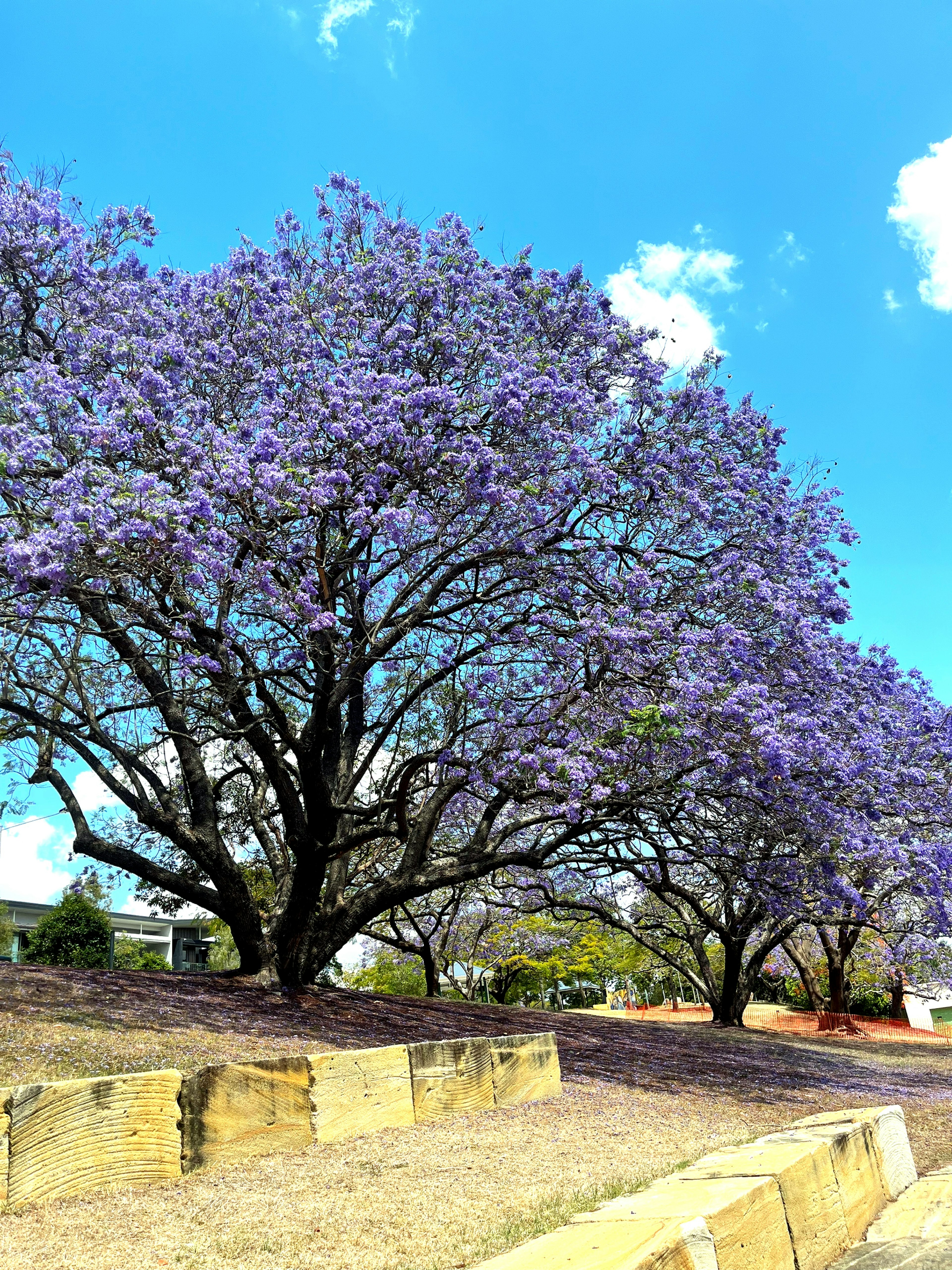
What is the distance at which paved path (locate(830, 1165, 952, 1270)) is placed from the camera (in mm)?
4047

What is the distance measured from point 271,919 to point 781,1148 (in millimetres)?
10308

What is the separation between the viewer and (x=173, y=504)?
29.3 feet

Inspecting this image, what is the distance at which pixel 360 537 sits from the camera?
38.5 ft

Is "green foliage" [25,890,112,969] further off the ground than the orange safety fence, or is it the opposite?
"green foliage" [25,890,112,969]

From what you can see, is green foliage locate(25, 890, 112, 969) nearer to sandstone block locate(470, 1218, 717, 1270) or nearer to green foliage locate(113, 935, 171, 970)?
green foliage locate(113, 935, 171, 970)

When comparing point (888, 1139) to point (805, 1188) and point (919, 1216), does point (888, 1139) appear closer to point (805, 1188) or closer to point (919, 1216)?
point (919, 1216)

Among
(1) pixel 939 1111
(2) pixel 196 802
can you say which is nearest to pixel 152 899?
(2) pixel 196 802

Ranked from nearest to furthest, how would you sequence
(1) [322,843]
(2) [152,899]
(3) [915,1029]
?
(1) [322,843] < (2) [152,899] < (3) [915,1029]

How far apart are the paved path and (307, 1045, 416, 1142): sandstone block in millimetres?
2915

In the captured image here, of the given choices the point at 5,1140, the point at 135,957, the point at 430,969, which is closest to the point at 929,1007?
the point at 430,969

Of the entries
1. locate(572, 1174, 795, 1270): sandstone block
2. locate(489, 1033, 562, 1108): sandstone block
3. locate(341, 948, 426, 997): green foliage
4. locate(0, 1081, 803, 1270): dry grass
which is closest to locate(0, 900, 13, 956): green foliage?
locate(341, 948, 426, 997): green foliage

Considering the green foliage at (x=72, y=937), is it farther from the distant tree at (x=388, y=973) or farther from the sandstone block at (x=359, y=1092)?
the sandstone block at (x=359, y=1092)

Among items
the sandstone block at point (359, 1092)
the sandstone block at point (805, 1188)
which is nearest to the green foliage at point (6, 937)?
the sandstone block at point (359, 1092)

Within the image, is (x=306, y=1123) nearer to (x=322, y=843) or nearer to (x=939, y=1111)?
(x=322, y=843)
